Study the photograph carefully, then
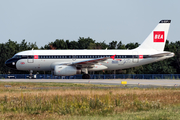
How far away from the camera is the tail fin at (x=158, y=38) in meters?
47.1

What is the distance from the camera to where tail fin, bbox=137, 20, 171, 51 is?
47094 millimetres

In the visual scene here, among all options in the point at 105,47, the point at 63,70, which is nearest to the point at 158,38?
the point at 63,70

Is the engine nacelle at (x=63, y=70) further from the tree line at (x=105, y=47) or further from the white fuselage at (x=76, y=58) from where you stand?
the tree line at (x=105, y=47)

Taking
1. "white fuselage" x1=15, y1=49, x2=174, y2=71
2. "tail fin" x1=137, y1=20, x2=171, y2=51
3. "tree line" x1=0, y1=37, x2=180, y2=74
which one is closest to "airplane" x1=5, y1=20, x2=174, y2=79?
"white fuselage" x1=15, y1=49, x2=174, y2=71

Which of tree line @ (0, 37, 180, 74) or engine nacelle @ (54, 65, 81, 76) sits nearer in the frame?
engine nacelle @ (54, 65, 81, 76)

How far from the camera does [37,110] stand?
1438cm

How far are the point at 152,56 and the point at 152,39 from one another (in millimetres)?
3486

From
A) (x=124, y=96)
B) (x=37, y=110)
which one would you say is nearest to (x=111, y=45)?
(x=124, y=96)

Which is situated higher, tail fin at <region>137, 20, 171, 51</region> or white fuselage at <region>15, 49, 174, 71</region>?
tail fin at <region>137, 20, 171, 51</region>

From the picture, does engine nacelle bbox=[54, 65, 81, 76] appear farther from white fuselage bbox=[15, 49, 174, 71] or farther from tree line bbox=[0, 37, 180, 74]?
tree line bbox=[0, 37, 180, 74]

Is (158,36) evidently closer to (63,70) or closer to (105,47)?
(63,70)

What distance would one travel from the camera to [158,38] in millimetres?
47250

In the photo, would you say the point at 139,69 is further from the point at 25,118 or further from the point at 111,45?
the point at 25,118

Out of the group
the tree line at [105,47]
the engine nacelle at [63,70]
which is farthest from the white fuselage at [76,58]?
the tree line at [105,47]
